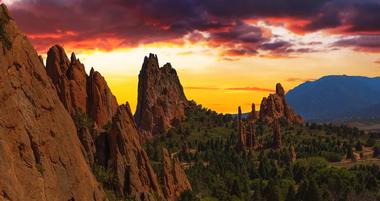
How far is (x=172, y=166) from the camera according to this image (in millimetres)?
118438

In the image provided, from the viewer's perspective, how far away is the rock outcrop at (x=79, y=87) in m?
102

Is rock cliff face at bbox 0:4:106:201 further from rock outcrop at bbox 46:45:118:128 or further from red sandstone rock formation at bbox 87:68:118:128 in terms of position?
red sandstone rock formation at bbox 87:68:118:128

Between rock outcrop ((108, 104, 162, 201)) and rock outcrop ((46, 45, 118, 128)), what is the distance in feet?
40.8

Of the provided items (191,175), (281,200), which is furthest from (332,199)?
(191,175)

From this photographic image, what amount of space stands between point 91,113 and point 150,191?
2591cm

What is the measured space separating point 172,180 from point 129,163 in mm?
27424

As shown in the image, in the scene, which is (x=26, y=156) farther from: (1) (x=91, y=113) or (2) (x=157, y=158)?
(2) (x=157, y=158)

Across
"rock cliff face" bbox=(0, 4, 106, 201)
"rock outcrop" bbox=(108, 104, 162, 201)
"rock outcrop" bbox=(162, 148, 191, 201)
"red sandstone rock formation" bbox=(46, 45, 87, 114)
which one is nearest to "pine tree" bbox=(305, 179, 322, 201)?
"rock outcrop" bbox=(162, 148, 191, 201)

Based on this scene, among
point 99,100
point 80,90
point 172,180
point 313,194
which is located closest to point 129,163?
point 80,90

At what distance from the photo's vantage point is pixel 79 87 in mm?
107688

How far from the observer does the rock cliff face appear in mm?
39906

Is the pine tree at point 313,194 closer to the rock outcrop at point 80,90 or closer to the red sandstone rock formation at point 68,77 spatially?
the rock outcrop at point 80,90

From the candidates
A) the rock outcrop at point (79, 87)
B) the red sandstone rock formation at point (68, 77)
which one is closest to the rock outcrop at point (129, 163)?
the red sandstone rock formation at point (68, 77)

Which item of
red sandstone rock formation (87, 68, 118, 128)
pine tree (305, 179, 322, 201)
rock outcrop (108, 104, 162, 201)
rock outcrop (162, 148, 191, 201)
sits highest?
red sandstone rock formation (87, 68, 118, 128)
